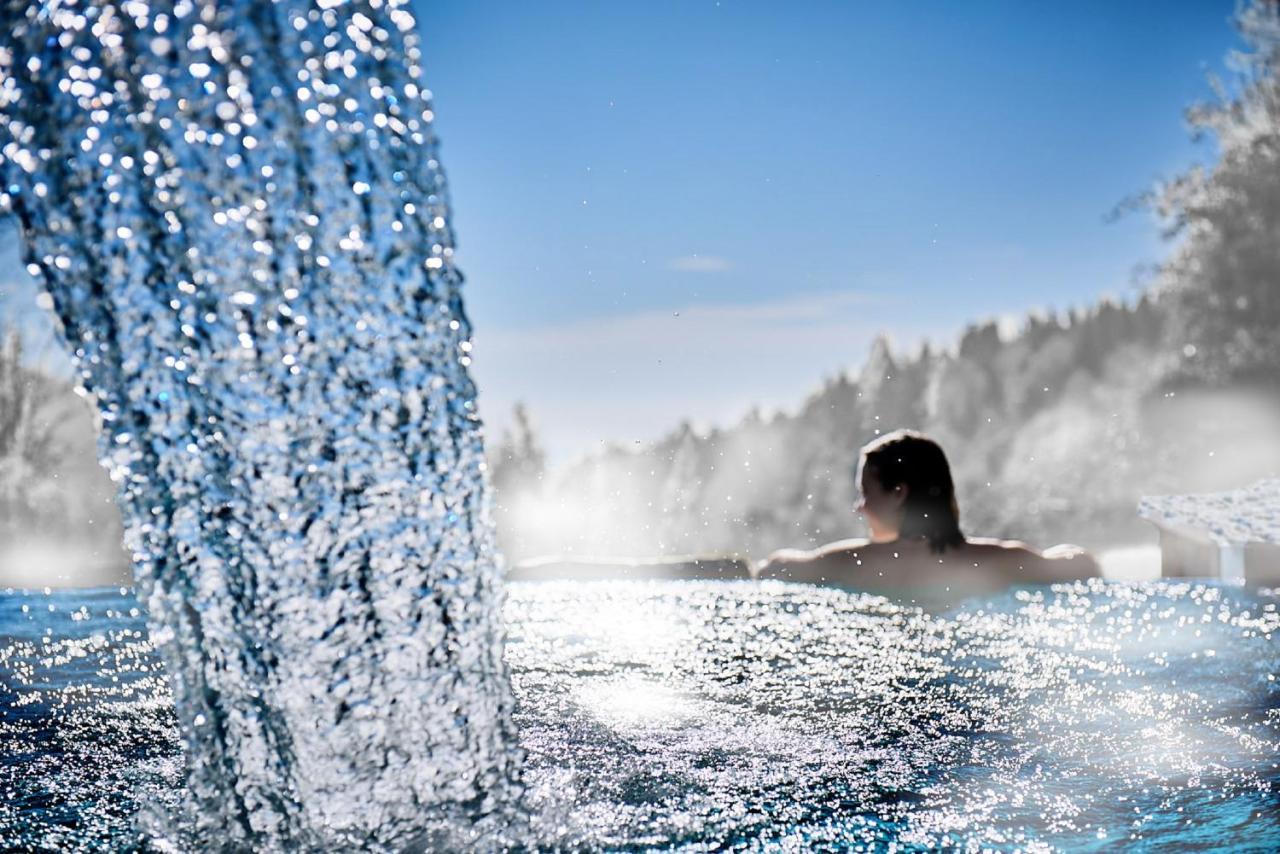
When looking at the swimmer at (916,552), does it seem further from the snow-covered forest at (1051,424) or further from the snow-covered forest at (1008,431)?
the snow-covered forest at (1051,424)

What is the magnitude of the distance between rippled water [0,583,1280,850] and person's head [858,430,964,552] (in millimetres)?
907

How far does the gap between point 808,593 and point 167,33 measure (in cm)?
437

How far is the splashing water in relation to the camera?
8.05 ft

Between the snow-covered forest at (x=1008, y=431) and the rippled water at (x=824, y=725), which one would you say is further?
the snow-covered forest at (x=1008, y=431)

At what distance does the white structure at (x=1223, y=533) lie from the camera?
247 inches

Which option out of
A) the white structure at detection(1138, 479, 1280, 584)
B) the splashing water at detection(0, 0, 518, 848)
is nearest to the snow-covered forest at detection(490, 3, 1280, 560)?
the white structure at detection(1138, 479, 1280, 584)

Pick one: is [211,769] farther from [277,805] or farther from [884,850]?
[884,850]

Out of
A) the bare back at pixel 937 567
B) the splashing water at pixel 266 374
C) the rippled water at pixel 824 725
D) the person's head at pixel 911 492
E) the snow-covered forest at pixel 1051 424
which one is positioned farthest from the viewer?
the snow-covered forest at pixel 1051 424

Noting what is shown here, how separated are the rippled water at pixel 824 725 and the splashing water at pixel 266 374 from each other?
356 mm

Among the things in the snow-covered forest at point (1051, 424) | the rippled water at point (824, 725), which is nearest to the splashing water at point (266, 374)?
the rippled water at point (824, 725)

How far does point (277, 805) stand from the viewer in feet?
8.00

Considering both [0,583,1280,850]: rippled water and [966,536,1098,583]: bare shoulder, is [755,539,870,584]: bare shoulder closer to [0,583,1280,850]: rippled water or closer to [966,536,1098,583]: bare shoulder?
[966,536,1098,583]: bare shoulder

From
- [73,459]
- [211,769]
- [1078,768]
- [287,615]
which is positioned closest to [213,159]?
[287,615]

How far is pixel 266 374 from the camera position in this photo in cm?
252
